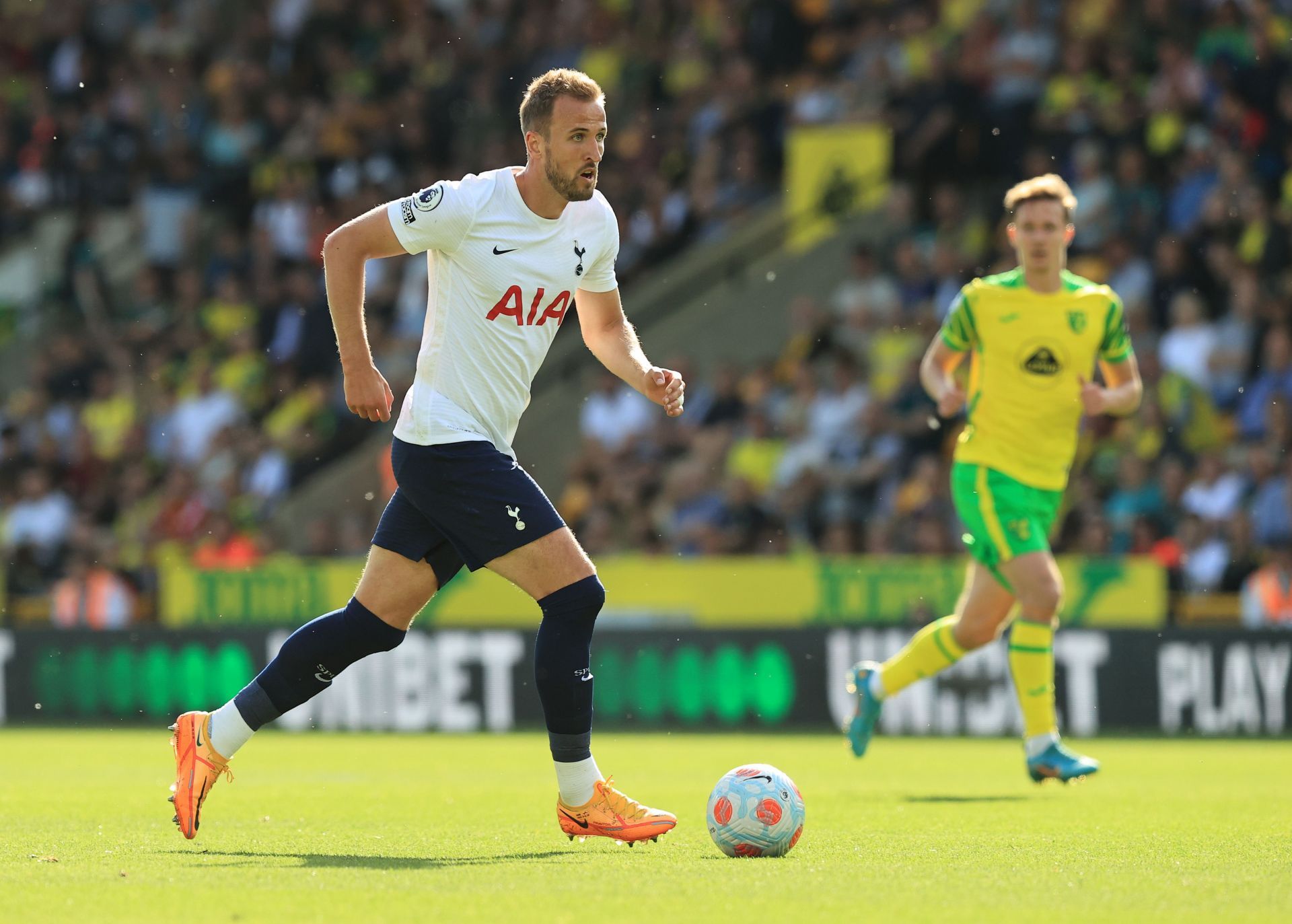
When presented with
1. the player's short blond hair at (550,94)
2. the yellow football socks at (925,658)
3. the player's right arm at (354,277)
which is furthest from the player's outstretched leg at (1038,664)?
the player's right arm at (354,277)

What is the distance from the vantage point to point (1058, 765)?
30.3 ft

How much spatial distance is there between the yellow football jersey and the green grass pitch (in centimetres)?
158

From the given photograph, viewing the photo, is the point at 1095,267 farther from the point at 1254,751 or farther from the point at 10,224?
the point at 10,224

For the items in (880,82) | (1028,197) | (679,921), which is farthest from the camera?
(880,82)

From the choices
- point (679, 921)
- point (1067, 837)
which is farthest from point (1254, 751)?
point (679, 921)

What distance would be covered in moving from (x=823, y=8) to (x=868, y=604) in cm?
755

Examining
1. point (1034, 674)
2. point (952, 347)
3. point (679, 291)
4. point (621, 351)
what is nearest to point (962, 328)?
point (952, 347)

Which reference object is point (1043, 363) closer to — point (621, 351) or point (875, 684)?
point (875, 684)

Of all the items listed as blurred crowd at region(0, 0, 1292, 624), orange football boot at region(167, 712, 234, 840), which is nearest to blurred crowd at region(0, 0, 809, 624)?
blurred crowd at region(0, 0, 1292, 624)

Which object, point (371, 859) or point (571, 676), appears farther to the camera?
point (571, 676)

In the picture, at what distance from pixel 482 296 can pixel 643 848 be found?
1.89m

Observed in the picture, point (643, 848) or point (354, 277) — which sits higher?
point (354, 277)

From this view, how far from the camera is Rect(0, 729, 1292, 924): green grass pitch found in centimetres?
532

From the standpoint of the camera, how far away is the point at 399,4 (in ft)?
78.0
